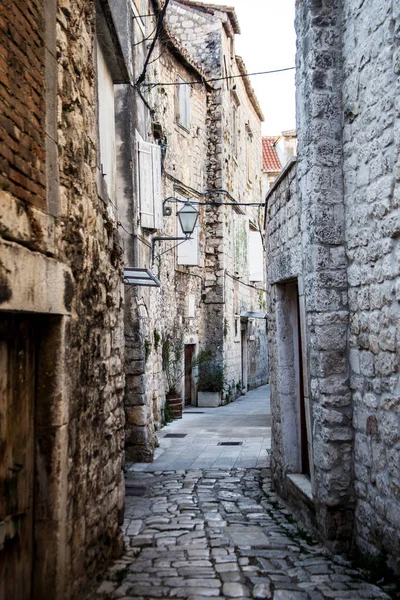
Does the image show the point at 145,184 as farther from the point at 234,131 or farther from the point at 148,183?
the point at 234,131

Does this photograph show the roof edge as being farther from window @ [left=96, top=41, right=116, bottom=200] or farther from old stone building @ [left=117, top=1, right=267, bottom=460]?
window @ [left=96, top=41, right=116, bottom=200]

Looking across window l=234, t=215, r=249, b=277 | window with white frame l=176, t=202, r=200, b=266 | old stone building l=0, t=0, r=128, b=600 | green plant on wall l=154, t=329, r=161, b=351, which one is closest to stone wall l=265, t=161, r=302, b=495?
old stone building l=0, t=0, r=128, b=600

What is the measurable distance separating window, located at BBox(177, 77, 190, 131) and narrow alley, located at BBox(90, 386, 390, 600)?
762cm

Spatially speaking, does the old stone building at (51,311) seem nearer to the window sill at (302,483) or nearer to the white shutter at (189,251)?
the window sill at (302,483)

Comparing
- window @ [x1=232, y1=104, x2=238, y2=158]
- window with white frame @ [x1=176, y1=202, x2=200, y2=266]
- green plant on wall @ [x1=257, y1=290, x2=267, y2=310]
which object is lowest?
green plant on wall @ [x1=257, y1=290, x2=267, y2=310]

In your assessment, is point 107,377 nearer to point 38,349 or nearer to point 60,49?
point 38,349

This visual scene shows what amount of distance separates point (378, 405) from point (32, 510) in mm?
2267

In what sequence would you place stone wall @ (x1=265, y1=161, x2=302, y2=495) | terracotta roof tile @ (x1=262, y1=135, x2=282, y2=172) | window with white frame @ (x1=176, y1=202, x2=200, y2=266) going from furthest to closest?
terracotta roof tile @ (x1=262, y1=135, x2=282, y2=172) → window with white frame @ (x1=176, y1=202, x2=200, y2=266) → stone wall @ (x1=265, y1=161, x2=302, y2=495)

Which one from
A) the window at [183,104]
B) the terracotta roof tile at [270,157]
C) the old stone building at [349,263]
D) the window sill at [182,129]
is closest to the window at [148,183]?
the old stone building at [349,263]

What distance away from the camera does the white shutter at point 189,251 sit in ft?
45.5

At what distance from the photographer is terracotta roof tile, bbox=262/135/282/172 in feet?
83.4

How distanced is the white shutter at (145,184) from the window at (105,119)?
3.15 meters

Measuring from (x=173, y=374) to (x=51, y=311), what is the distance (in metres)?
9.52

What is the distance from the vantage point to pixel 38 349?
3.30 metres
